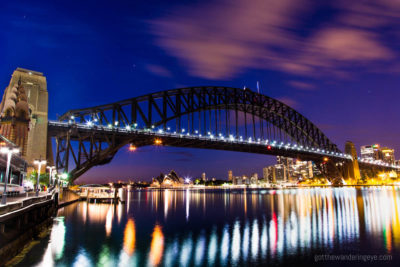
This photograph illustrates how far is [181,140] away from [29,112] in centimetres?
2899

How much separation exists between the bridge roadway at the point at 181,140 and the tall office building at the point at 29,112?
8.10ft

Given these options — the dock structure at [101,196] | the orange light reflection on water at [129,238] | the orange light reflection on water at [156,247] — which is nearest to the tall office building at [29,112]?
the dock structure at [101,196]

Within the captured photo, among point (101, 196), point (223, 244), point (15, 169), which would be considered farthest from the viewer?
point (101, 196)

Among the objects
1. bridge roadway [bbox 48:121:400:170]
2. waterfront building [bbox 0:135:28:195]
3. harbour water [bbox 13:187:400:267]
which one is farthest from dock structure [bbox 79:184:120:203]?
harbour water [bbox 13:187:400:267]

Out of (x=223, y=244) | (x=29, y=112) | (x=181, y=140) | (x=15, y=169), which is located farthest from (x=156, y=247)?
(x=181, y=140)

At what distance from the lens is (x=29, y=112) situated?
4159 centimetres

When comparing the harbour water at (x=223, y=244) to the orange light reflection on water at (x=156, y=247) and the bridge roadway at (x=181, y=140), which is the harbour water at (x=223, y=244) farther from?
the bridge roadway at (x=181, y=140)

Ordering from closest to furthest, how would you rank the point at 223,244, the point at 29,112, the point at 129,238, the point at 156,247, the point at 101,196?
the point at 156,247
the point at 223,244
the point at 129,238
the point at 29,112
the point at 101,196

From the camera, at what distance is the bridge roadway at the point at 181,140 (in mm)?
45600

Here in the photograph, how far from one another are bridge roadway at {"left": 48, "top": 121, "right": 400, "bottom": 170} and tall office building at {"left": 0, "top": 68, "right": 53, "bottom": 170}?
8.10ft

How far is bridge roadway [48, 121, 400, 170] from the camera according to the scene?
45600mm

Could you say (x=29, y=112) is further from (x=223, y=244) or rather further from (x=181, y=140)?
(x=223, y=244)

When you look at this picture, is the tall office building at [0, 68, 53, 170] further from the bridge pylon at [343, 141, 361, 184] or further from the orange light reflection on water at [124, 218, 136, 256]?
the bridge pylon at [343, 141, 361, 184]

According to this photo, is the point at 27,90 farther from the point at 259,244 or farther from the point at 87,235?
the point at 259,244
